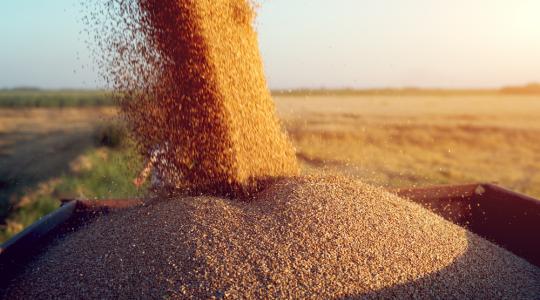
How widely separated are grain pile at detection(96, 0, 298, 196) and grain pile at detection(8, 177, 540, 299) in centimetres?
31

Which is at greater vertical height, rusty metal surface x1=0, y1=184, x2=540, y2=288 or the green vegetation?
rusty metal surface x1=0, y1=184, x2=540, y2=288

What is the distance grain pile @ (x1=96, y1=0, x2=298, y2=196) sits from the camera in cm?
307

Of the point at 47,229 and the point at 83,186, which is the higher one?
the point at 47,229

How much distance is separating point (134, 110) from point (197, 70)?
542 millimetres

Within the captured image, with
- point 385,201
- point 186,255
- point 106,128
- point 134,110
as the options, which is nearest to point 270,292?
point 186,255

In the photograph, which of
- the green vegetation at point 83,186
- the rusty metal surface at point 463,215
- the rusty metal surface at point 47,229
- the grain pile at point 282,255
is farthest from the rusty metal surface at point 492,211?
the green vegetation at point 83,186

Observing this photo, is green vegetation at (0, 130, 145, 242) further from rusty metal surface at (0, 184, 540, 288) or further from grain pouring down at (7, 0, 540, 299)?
grain pouring down at (7, 0, 540, 299)

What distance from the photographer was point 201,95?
3.09 m

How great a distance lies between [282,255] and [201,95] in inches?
48.1

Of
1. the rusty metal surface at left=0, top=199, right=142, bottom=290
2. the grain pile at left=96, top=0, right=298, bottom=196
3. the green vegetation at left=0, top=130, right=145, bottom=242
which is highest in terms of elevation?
the grain pile at left=96, top=0, right=298, bottom=196

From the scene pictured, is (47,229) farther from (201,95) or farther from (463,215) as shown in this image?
(463,215)

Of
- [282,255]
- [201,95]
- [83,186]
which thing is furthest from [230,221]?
[83,186]

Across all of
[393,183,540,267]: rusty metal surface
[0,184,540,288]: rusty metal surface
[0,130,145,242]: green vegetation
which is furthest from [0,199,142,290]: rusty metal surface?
[393,183,540,267]: rusty metal surface

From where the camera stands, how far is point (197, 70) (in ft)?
10.1
